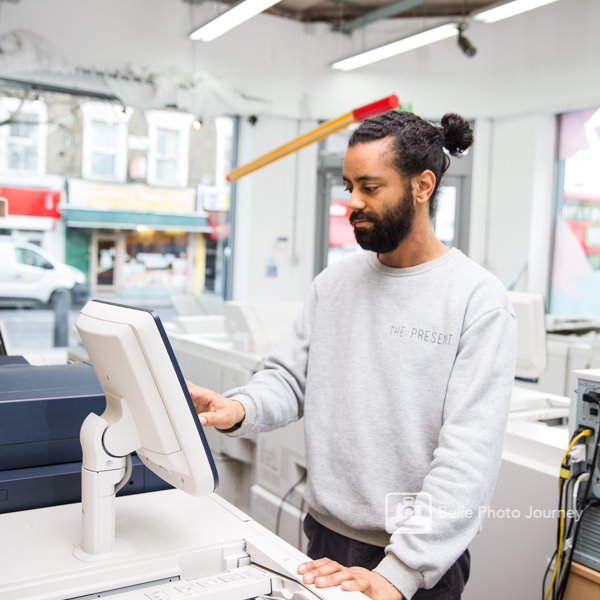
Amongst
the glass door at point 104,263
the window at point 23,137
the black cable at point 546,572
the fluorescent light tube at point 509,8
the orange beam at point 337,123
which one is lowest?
the black cable at point 546,572

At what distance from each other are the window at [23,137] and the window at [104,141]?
311 mm

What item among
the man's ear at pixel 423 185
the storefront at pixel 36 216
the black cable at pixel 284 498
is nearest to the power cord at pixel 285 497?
the black cable at pixel 284 498

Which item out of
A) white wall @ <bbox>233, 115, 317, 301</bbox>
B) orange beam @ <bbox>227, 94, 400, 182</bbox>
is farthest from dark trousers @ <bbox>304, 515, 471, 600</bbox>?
white wall @ <bbox>233, 115, 317, 301</bbox>

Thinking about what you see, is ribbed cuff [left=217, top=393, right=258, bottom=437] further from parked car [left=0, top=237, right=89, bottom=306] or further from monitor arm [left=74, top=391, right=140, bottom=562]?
parked car [left=0, top=237, right=89, bottom=306]

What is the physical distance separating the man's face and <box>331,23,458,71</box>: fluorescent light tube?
3717 mm

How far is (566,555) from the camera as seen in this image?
61.3 inches

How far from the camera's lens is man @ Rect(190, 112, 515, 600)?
99 cm

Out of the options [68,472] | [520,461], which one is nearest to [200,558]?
[68,472]

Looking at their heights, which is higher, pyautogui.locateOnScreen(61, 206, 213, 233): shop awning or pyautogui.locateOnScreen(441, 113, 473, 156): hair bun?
pyautogui.locateOnScreen(61, 206, 213, 233): shop awning

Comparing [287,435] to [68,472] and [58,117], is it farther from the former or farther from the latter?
[58,117]

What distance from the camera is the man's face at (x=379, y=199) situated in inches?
43.9

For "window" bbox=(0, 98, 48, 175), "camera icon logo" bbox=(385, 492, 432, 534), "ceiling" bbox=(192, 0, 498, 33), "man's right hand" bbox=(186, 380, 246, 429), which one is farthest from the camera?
"ceiling" bbox=(192, 0, 498, 33)

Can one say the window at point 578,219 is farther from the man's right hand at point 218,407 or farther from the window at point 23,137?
the man's right hand at point 218,407

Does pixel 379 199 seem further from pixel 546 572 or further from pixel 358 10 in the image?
pixel 358 10
